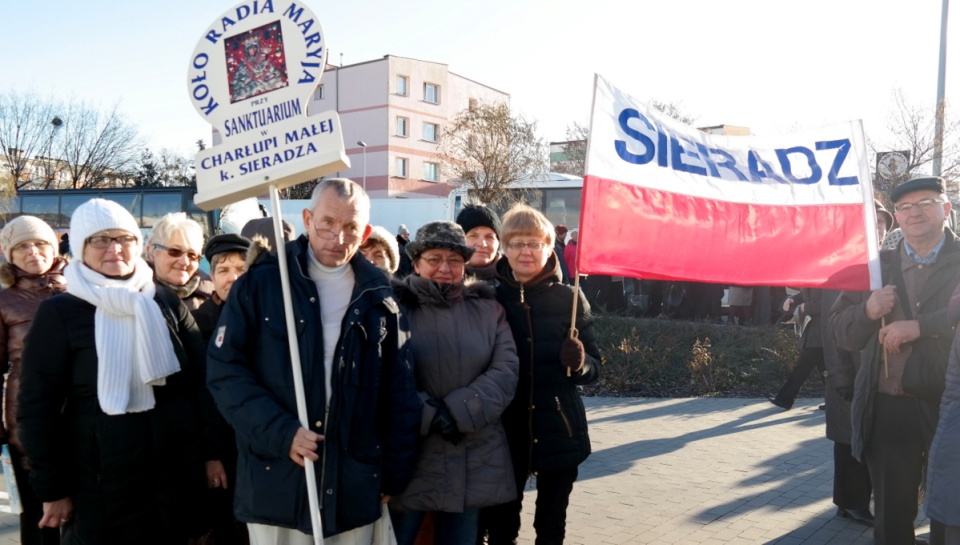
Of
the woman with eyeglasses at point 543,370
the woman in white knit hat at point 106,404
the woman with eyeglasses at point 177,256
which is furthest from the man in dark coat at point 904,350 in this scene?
the woman with eyeglasses at point 177,256

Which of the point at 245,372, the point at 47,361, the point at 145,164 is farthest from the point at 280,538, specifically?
the point at 145,164

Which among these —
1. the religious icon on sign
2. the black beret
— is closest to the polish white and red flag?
the religious icon on sign

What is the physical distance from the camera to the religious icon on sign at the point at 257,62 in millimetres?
3293

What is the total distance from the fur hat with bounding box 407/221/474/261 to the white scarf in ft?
3.96

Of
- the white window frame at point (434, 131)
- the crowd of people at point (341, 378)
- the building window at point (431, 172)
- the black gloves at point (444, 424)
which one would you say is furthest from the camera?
the building window at point (431, 172)

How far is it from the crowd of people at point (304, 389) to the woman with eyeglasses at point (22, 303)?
1 centimetres

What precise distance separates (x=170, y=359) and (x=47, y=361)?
0.48 meters

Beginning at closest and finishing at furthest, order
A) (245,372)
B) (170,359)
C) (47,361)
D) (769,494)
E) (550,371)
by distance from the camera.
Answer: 1. (245,372)
2. (47,361)
3. (170,359)
4. (550,371)
5. (769,494)

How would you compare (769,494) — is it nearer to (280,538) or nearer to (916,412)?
(916,412)

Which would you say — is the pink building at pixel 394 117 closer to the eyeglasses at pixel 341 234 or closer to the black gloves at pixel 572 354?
the black gloves at pixel 572 354

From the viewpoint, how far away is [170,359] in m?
3.49

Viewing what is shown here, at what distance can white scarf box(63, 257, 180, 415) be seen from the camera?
130 inches

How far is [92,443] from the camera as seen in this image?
3.33m

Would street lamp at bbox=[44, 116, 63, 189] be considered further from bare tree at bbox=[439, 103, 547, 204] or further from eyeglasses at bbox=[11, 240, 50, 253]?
eyeglasses at bbox=[11, 240, 50, 253]
